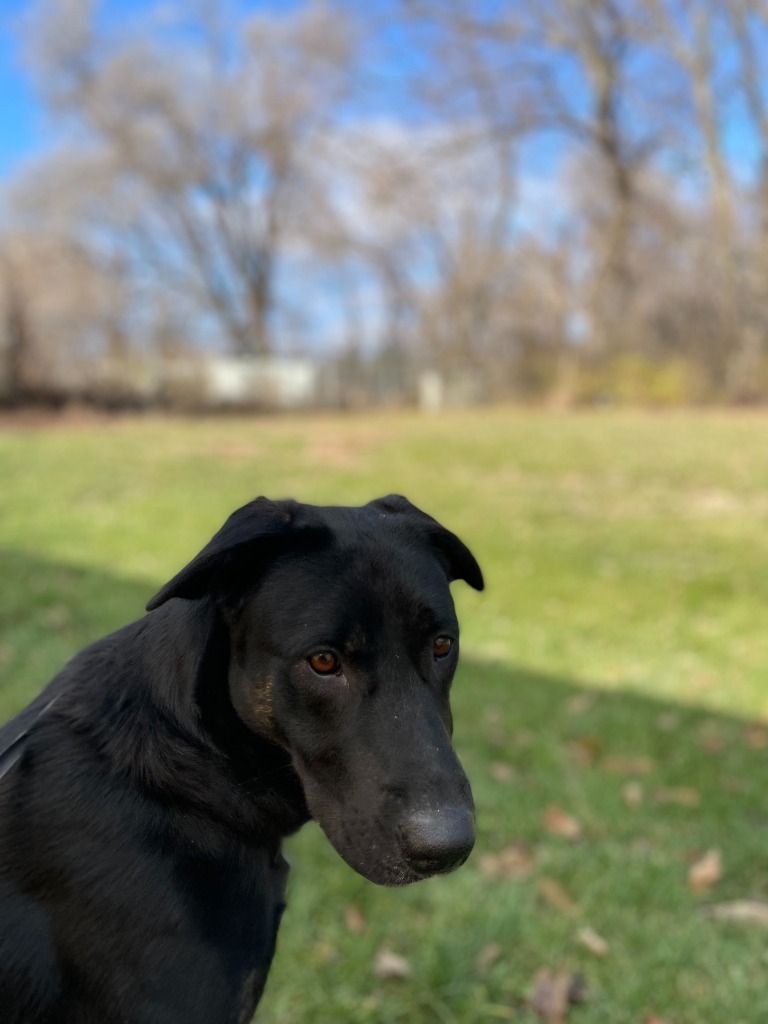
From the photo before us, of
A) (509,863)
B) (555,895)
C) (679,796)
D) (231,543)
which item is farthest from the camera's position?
(679,796)

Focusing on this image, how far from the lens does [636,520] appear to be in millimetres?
10258

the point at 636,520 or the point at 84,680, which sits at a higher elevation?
the point at 84,680

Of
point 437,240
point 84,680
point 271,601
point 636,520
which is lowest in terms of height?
point 636,520

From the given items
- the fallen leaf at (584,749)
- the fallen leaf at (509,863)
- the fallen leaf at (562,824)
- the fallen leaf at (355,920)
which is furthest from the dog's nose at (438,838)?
the fallen leaf at (584,749)

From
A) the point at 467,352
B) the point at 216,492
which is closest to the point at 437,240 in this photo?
the point at 467,352

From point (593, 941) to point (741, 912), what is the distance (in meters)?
0.58

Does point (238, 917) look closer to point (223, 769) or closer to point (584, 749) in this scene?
point (223, 769)

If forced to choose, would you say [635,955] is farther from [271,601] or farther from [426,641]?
A: [271,601]

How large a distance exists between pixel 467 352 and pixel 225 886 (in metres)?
36.7

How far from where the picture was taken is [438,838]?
5.49ft

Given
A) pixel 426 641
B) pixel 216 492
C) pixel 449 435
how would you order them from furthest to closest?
pixel 449 435
pixel 216 492
pixel 426 641

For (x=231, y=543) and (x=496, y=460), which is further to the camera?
(x=496, y=460)

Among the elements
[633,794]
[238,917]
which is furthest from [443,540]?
[633,794]

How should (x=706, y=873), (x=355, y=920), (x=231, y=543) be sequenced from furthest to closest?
1. (x=706, y=873)
2. (x=355, y=920)
3. (x=231, y=543)
